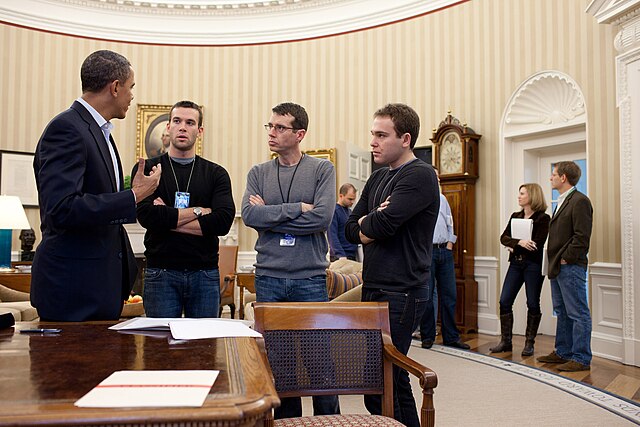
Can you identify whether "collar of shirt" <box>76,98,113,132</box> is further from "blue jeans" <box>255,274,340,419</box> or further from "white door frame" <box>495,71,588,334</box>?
"white door frame" <box>495,71,588,334</box>

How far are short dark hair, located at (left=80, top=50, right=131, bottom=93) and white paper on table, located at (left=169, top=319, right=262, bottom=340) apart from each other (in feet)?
3.20

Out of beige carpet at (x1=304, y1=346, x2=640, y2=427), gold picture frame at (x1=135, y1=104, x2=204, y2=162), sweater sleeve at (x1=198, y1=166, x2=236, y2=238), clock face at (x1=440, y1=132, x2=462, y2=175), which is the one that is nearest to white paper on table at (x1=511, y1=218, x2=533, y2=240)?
beige carpet at (x1=304, y1=346, x2=640, y2=427)

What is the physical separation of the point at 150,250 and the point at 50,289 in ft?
2.64

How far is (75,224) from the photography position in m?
1.81

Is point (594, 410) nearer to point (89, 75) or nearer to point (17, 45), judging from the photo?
point (89, 75)

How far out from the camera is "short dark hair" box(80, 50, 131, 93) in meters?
2.07

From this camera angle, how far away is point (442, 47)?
281 inches

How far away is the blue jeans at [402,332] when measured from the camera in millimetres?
2293

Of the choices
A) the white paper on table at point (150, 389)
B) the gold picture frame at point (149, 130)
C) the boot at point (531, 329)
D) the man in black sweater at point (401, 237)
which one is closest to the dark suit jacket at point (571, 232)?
the boot at point (531, 329)

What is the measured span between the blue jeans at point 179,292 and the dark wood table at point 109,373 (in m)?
0.99

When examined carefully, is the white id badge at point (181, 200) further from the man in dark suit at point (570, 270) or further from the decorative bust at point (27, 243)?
the decorative bust at point (27, 243)

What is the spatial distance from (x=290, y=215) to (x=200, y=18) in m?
6.76

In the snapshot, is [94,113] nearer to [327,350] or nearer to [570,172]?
[327,350]

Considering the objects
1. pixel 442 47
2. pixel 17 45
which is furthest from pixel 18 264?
pixel 442 47
